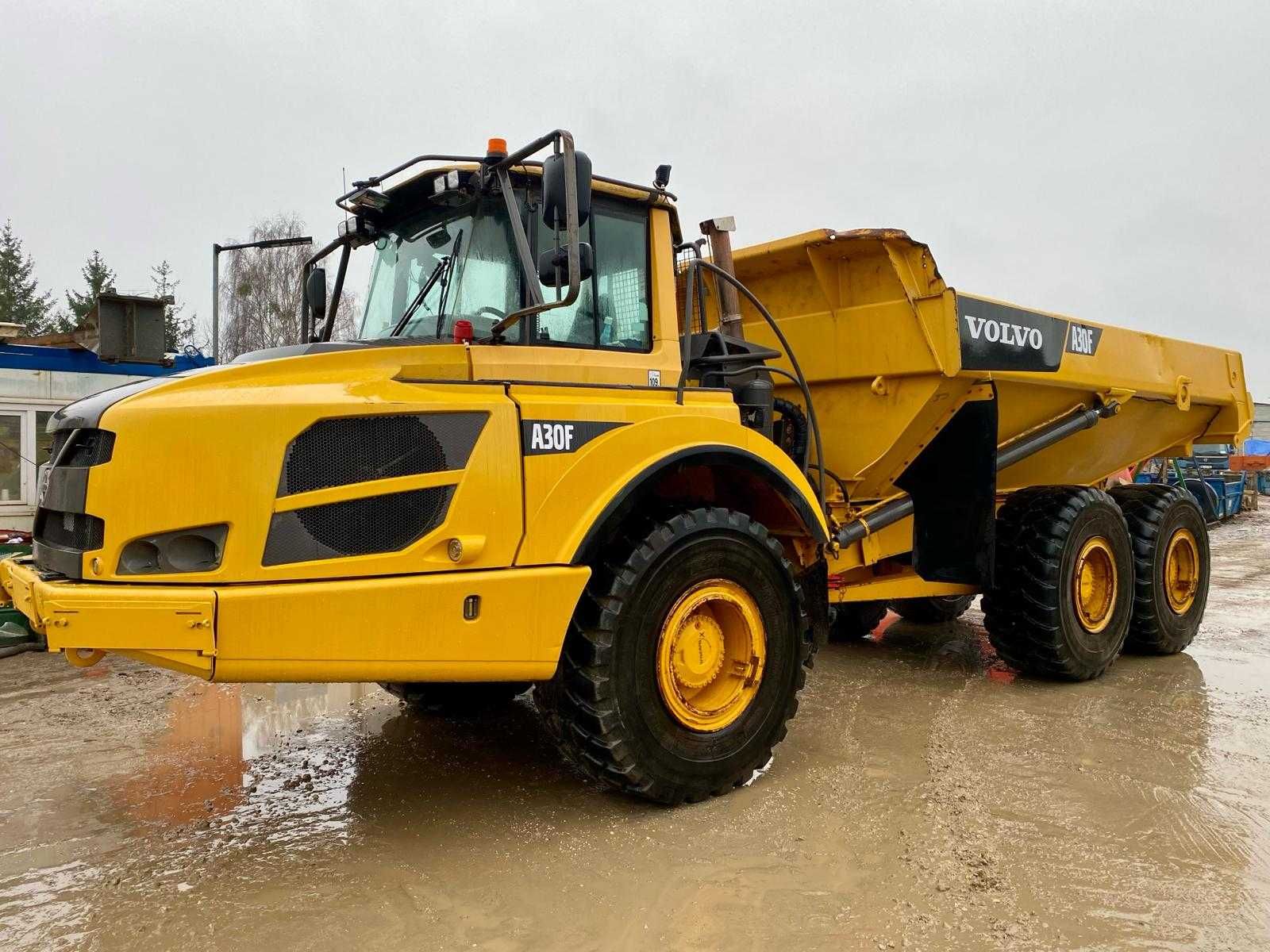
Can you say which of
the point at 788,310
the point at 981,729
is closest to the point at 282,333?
the point at 788,310

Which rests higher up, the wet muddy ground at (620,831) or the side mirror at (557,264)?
the side mirror at (557,264)

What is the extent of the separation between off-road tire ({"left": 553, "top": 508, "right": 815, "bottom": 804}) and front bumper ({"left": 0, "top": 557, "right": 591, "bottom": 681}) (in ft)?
0.56

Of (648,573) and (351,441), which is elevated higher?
(351,441)

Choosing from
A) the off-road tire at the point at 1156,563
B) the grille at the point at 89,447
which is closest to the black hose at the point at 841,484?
the off-road tire at the point at 1156,563

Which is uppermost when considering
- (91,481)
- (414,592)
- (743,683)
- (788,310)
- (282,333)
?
(282,333)

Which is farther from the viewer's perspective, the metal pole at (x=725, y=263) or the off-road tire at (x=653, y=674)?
the metal pole at (x=725, y=263)

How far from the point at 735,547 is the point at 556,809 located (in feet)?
4.29

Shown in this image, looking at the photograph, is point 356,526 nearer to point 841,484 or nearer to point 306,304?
point 306,304

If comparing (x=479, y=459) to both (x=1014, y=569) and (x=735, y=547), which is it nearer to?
(x=735, y=547)

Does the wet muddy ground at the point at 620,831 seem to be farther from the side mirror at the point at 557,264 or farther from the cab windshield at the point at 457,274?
the side mirror at the point at 557,264

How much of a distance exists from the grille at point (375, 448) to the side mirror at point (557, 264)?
55 centimetres

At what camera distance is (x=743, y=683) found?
4.07 m

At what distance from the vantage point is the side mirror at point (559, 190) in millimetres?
3275

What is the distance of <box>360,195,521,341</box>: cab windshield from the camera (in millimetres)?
3721
